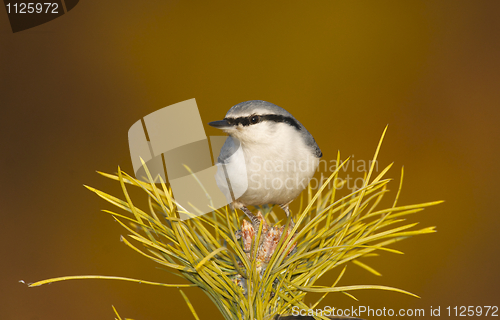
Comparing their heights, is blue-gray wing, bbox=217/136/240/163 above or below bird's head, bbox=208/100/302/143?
below

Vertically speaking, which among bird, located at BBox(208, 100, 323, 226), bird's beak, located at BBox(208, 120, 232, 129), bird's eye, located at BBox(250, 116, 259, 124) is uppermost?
bird's beak, located at BBox(208, 120, 232, 129)

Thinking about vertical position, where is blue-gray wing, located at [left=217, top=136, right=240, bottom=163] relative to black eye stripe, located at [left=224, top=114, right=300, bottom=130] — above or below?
below

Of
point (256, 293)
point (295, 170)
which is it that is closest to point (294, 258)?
point (256, 293)

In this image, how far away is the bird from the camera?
0.69 metres

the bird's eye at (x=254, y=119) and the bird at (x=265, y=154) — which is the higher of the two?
the bird's eye at (x=254, y=119)

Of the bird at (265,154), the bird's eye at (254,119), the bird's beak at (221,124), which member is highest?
the bird's beak at (221,124)

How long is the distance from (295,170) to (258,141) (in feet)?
0.30

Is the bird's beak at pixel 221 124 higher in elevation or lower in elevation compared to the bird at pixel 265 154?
higher

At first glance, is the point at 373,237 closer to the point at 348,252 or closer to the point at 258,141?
the point at 348,252

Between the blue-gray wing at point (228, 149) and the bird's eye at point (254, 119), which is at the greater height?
the bird's eye at point (254, 119)

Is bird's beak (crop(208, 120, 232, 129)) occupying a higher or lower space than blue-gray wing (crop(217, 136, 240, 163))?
higher

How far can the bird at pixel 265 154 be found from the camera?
2.26 feet

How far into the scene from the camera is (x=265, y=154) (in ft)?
2.34

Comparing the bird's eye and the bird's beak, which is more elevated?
the bird's beak
